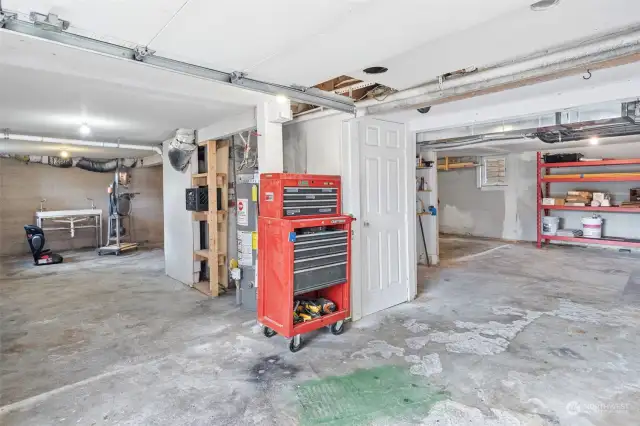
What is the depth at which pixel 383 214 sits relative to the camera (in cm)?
368

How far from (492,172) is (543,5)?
7507mm

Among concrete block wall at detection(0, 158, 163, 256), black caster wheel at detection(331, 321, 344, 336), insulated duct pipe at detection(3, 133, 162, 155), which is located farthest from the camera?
concrete block wall at detection(0, 158, 163, 256)

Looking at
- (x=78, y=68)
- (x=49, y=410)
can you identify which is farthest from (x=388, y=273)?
(x=78, y=68)

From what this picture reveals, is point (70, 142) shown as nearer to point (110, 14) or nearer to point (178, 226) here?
point (178, 226)

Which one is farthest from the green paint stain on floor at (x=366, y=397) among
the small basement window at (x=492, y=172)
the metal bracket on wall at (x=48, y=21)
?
the small basement window at (x=492, y=172)

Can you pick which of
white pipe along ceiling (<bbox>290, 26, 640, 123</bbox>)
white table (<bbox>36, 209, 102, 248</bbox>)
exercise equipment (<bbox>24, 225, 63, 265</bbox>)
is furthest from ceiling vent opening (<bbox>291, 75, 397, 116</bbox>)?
white table (<bbox>36, 209, 102, 248</bbox>)

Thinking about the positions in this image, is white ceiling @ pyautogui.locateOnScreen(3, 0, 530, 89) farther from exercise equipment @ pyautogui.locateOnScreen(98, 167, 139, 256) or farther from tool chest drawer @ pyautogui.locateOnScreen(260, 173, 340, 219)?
exercise equipment @ pyautogui.locateOnScreen(98, 167, 139, 256)

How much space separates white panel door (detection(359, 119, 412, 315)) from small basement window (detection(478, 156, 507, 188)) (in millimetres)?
5349

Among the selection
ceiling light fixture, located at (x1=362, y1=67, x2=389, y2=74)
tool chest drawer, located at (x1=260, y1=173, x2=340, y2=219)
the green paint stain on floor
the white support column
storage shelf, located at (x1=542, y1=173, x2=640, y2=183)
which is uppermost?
ceiling light fixture, located at (x1=362, y1=67, x2=389, y2=74)

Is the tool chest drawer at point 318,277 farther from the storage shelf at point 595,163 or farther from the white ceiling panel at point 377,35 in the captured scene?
the storage shelf at point 595,163

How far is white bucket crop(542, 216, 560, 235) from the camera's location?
23.5 ft

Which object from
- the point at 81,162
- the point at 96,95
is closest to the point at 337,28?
the point at 96,95

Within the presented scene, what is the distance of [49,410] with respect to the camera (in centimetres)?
207

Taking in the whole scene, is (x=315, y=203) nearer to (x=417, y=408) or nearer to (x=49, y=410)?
(x=417, y=408)
